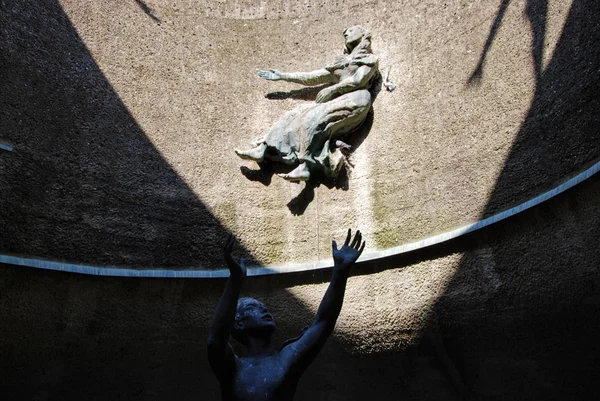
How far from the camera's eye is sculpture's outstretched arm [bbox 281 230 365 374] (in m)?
2.63

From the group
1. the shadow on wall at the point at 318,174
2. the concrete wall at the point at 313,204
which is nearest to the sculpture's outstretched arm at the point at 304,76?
the concrete wall at the point at 313,204

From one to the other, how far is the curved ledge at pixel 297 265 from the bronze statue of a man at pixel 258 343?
6.10 ft

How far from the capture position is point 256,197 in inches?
213

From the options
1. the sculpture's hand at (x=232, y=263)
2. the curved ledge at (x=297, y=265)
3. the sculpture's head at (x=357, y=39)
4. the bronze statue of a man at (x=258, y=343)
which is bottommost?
the bronze statue of a man at (x=258, y=343)

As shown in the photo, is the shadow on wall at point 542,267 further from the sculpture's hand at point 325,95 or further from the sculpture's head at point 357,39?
the sculpture's hand at point 325,95

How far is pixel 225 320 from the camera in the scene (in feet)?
8.34

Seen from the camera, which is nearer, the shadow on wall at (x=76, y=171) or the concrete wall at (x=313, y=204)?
the concrete wall at (x=313, y=204)

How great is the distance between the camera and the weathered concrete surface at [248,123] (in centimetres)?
449

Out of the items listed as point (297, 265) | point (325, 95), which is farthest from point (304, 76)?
point (297, 265)

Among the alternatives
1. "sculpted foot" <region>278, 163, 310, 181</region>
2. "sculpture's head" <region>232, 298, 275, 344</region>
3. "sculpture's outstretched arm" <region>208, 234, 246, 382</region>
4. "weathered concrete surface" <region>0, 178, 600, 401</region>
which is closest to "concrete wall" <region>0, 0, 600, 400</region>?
"weathered concrete surface" <region>0, 178, 600, 401</region>

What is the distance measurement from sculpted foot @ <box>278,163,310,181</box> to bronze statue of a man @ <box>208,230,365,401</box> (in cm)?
255

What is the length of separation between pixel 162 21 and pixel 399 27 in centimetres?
208

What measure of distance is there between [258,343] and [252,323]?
3.4 inches

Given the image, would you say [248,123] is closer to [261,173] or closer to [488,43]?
[261,173]
